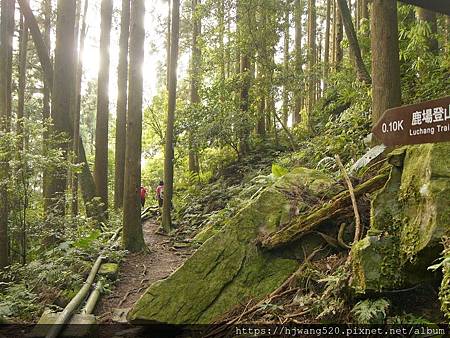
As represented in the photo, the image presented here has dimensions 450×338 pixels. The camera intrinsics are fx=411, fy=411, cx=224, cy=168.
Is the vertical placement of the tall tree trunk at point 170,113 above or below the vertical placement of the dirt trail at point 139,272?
above

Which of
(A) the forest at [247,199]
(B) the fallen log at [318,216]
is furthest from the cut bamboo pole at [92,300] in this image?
(B) the fallen log at [318,216]

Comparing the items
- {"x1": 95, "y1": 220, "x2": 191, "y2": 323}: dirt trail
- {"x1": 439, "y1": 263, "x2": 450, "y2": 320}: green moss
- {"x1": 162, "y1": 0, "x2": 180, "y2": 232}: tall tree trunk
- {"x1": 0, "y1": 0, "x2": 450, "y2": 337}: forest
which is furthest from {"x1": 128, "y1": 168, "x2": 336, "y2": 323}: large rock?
{"x1": 162, "y1": 0, "x2": 180, "y2": 232}: tall tree trunk

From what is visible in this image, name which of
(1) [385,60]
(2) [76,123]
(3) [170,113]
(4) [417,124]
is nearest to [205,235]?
(3) [170,113]

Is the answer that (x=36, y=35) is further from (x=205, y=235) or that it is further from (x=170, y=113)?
(x=205, y=235)

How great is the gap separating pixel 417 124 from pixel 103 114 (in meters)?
13.7

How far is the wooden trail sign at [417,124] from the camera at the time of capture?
3.65m

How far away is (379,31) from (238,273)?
15.9 ft

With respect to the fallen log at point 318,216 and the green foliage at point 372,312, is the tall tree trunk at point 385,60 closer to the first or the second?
the fallen log at point 318,216

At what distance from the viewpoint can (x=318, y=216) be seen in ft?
18.4

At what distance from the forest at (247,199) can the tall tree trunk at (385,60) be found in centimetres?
2

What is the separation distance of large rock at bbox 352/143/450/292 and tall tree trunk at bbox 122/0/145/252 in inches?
288

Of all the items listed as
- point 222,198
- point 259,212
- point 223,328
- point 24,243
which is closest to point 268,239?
point 259,212

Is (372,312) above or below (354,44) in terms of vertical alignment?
below

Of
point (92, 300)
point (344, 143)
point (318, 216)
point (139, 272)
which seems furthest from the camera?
point (344, 143)
